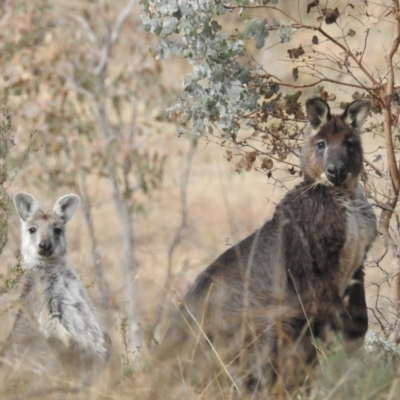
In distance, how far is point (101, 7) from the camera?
11695 mm

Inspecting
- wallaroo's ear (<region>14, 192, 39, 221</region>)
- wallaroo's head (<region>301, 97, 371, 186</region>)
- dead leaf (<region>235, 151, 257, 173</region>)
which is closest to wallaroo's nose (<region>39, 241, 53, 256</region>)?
wallaroo's ear (<region>14, 192, 39, 221</region>)

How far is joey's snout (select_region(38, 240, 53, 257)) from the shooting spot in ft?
20.1

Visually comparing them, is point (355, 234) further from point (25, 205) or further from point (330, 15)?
point (25, 205)

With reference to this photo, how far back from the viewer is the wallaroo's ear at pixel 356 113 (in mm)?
5332

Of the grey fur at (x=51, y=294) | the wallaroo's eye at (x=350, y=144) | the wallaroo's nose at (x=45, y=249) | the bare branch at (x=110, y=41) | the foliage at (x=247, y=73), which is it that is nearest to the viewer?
the foliage at (x=247, y=73)

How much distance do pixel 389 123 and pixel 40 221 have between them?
273 cm

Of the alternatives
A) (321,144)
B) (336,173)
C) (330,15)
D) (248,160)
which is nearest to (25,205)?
(248,160)

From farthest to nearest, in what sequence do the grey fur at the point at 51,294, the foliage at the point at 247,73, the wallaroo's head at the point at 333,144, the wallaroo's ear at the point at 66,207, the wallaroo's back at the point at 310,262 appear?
the wallaroo's ear at the point at 66,207, the grey fur at the point at 51,294, the wallaroo's head at the point at 333,144, the foliage at the point at 247,73, the wallaroo's back at the point at 310,262

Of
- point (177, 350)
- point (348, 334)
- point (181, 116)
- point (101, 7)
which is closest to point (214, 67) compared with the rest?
point (181, 116)

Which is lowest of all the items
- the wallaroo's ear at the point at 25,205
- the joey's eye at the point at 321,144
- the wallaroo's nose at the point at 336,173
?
the wallaroo's ear at the point at 25,205

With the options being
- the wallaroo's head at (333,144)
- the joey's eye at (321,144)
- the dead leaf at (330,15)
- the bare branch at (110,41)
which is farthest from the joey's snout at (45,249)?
the bare branch at (110,41)

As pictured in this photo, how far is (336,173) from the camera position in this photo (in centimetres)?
523

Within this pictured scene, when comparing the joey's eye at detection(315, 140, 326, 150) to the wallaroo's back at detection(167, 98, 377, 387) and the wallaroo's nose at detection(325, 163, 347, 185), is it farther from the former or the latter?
the wallaroo's nose at detection(325, 163, 347, 185)

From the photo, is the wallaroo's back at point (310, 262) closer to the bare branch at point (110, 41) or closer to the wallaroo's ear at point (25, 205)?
the wallaroo's ear at point (25, 205)
